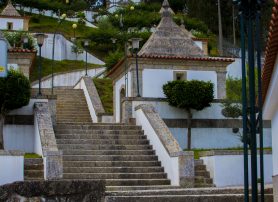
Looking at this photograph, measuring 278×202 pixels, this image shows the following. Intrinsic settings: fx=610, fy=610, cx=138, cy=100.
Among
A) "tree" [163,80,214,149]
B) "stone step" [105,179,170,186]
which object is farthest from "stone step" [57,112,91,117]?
"stone step" [105,179,170,186]

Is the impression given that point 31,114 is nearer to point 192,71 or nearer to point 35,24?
point 192,71

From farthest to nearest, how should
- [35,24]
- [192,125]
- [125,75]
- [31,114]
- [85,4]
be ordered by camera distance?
[85,4], [35,24], [125,75], [192,125], [31,114]

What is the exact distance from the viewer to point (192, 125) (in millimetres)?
22641

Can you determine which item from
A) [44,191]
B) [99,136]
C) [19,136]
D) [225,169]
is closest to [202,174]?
[225,169]

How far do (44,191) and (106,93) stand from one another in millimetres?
25568

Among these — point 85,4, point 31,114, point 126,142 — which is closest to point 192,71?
point 126,142

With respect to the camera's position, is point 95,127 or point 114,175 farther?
point 95,127

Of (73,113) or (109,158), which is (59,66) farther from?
(109,158)

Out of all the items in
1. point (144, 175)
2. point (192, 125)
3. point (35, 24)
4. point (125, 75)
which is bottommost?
point (144, 175)

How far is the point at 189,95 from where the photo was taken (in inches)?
866

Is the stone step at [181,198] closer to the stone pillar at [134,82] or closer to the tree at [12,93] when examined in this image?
the tree at [12,93]

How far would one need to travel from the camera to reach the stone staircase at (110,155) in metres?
17.0

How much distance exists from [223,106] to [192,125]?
1.45 meters

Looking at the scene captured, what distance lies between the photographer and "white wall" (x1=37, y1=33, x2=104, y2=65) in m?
57.3
